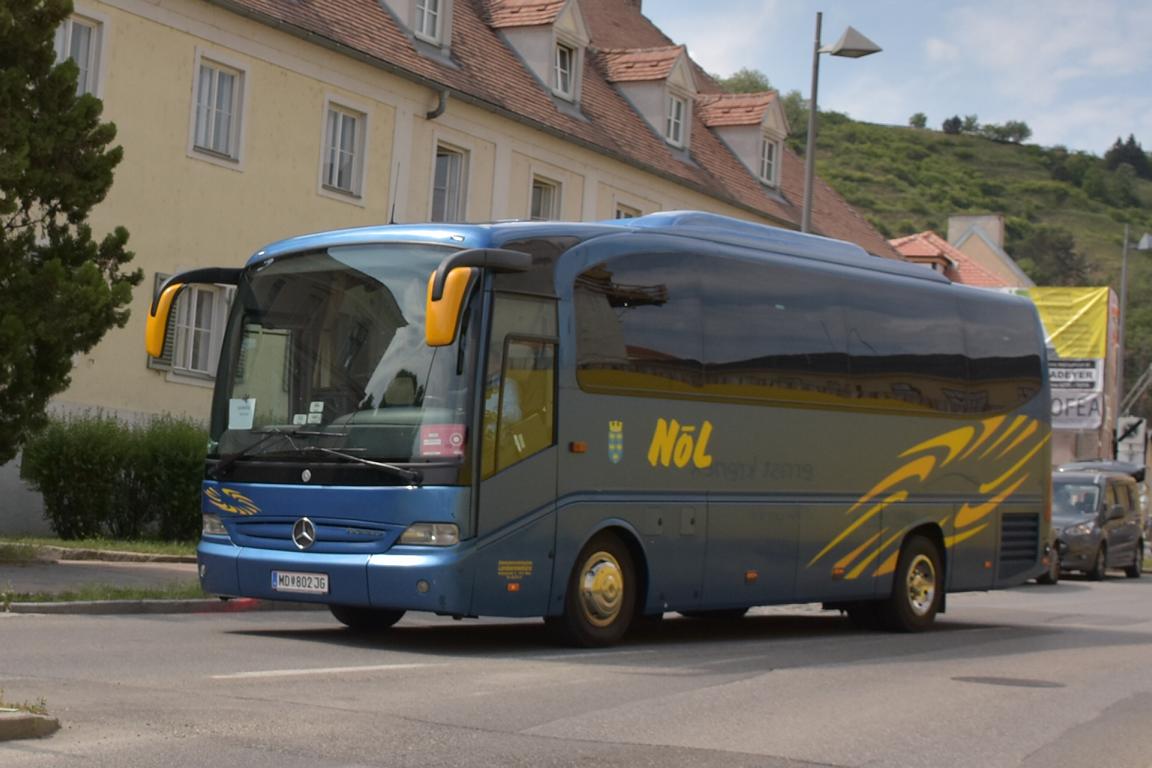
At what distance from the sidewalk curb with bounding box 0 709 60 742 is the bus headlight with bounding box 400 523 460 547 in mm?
5005

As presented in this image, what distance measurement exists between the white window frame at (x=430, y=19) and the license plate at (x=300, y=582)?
69.7 feet

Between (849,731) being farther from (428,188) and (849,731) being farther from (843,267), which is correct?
(428,188)

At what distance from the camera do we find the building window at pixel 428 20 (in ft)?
109

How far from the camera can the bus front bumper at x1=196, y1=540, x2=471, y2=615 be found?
12633 millimetres

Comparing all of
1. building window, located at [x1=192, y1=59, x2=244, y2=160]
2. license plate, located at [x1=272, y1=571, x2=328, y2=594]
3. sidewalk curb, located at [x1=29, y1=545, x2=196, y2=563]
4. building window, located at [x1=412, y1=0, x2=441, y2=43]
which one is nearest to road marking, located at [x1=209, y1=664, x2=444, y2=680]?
license plate, located at [x1=272, y1=571, x2=328, y2=594]

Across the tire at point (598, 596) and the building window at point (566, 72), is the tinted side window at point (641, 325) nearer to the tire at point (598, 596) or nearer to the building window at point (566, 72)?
the tire at point (598, 596)

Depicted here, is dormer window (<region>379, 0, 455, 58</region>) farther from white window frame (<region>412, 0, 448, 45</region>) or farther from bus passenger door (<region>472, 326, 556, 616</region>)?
bus passenger door (<region>472, 326, 556, 616</region>)

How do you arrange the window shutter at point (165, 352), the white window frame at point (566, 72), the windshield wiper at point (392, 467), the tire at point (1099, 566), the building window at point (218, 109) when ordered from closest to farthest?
the windshield wiper at point (392, 467) < the window shutter at point (165, 352) < the building window at point (218, 109) < the tire at point (1099, 566) < the white window frame at point (566, 72)

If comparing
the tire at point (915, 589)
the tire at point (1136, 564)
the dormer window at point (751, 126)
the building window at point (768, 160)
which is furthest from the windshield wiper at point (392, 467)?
the building window at point (768, 160)

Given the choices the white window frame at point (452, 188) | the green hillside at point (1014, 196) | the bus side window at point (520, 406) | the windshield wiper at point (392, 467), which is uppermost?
the green hillside at point (1014, 196)

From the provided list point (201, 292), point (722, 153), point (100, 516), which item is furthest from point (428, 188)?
point (722, 153)

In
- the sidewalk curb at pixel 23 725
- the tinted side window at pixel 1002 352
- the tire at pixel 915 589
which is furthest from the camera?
the tinted side window at pixel 1002 352

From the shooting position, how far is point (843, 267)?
1728 cm

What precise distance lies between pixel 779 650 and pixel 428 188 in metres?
19.1
